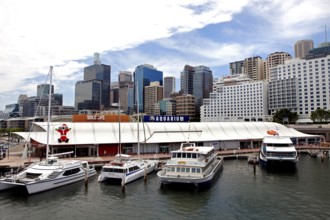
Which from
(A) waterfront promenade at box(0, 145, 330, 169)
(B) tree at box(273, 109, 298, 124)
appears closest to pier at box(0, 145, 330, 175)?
(A) waterfront promenade at box(0, 145, 330, 169)

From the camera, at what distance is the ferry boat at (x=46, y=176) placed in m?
40.1

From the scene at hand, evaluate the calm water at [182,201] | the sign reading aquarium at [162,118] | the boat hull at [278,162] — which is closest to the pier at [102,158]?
the calm water at [182,201]

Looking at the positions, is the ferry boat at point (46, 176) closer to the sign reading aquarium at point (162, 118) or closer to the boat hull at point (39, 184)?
the boat hull at point (39, 184)

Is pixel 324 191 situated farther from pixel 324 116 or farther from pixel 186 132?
pixel 324 116

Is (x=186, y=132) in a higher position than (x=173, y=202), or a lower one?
higher

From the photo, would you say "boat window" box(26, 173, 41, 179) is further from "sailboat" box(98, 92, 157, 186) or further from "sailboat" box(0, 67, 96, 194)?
"sailboat" box(98, 92, 157, 186)

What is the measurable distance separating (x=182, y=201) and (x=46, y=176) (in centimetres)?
2104

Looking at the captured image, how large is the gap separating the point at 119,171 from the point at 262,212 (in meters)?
23.7

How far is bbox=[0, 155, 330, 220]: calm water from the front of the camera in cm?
3200

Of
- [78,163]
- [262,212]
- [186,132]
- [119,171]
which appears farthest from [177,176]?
[186,132]

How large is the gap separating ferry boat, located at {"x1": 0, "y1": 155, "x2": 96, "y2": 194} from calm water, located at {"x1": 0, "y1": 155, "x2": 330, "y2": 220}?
1.18 meters

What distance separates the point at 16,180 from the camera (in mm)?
40344

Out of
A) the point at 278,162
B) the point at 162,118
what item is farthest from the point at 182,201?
the point at 162,118

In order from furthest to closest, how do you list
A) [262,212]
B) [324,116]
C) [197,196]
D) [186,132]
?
[324,116]
[186,132]
[197,196]
[262,212]
